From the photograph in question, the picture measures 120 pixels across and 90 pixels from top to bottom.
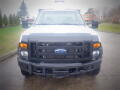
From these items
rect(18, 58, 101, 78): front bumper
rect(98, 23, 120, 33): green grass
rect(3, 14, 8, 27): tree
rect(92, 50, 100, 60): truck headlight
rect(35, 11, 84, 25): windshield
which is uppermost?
rect(35, 11, 84, 25): windshield

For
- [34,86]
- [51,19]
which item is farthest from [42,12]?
[34,86]

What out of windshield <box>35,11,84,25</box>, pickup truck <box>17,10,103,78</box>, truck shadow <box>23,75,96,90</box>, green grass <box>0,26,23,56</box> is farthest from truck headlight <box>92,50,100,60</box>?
green grass <box>0,26,23,56</box>

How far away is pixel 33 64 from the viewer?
312cm

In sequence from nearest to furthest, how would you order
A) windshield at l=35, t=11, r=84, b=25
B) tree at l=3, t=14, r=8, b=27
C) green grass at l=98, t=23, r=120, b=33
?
1. windshield at l=35, t=11, r=84, b=25
2. tree at l=3, t=14, r=8, b=27
3. green grass at l=98, t=23, r=120, b=33

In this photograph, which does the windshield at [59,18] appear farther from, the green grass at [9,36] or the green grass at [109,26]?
the green grass at [109,26]

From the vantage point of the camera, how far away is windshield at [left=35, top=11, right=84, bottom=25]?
14.4 ft

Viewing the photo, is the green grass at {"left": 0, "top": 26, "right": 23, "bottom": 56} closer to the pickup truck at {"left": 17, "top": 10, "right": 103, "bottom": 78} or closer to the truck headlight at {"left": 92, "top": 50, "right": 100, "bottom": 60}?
the pickup truck at {"left": 17, "top": 10, "right": 103, "bottom": 78}

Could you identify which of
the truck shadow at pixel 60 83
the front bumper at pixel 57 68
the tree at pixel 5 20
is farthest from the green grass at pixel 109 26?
the front bumper at pixel 57 68

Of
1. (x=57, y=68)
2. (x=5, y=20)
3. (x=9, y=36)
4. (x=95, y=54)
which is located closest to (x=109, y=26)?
(x=9, y=36)

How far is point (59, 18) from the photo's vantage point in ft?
14.8

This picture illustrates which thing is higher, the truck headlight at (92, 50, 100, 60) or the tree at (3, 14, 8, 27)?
the tree at (3, 14, 8, 27)

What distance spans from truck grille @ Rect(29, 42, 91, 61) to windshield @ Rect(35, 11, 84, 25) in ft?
4.23

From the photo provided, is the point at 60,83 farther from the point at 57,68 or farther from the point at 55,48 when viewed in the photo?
the point at 55,48

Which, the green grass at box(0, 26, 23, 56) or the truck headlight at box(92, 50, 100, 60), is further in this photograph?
the green grass at box(0, 26, 23, 56)
